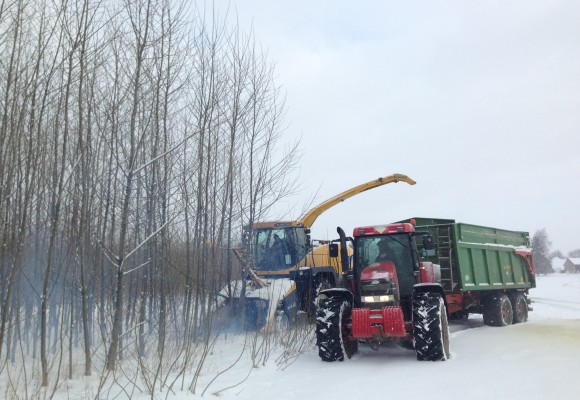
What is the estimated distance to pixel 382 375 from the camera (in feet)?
23.2

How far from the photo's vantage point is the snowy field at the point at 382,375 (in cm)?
600

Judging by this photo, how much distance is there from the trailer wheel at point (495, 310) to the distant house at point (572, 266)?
8273 cm

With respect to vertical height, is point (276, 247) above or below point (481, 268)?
above

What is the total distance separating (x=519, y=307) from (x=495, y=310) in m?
2.07

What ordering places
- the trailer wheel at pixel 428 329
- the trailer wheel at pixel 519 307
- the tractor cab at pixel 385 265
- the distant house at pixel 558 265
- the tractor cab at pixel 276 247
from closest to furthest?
1. the trailer wheel at pixel 428 329
2. the tractor cab at pixel 385 265
3. the tractor cab at pixel 276 247
4. the trailer wheel at pixel 519 307
5. the distant house at pixel 558 265

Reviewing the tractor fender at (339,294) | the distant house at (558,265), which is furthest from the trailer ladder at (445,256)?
the distant house at (558,265)

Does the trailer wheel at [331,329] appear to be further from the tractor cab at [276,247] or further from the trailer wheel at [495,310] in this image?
the trailer wheel at [495,310]

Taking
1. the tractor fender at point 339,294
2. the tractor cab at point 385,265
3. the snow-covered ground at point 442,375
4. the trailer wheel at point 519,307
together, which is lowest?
the snow-covered ground at point 442,375

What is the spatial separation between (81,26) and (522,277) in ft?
44.0

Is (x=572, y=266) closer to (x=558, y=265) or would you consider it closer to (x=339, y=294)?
(x=558, y=265)

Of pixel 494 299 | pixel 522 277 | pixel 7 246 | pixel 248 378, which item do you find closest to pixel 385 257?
pixel 248 378

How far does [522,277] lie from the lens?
14.5 metres

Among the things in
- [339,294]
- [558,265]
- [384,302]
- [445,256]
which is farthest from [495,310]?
[558,265]

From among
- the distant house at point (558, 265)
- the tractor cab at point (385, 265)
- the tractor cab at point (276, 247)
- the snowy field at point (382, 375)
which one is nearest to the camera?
the snowy field at point (382, 375)
